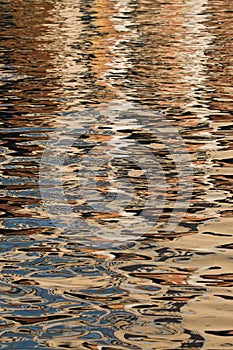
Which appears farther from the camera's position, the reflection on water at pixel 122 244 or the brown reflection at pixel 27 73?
the brown reflection at pixel 27 73

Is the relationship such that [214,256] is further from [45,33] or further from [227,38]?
[45,33]

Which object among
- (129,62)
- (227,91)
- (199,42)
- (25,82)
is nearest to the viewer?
(227,91)

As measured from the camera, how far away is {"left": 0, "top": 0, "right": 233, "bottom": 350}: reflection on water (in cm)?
777

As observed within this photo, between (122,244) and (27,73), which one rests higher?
(122,244)

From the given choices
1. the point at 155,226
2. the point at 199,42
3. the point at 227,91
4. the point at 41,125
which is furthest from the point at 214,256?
the point at 199,42

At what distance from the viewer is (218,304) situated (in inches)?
324

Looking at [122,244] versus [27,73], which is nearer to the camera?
[122,244]

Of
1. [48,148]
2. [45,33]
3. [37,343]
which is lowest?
[45,33]

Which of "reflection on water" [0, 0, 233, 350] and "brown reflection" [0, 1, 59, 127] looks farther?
"brown reflection" [0, 1, 59, 127]

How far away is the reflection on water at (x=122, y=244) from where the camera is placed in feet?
25.5

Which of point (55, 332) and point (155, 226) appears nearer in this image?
point (55, 332)

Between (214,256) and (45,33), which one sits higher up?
(214,256)

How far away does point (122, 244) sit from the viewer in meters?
10.1

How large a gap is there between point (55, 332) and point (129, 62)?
65.6 ft
